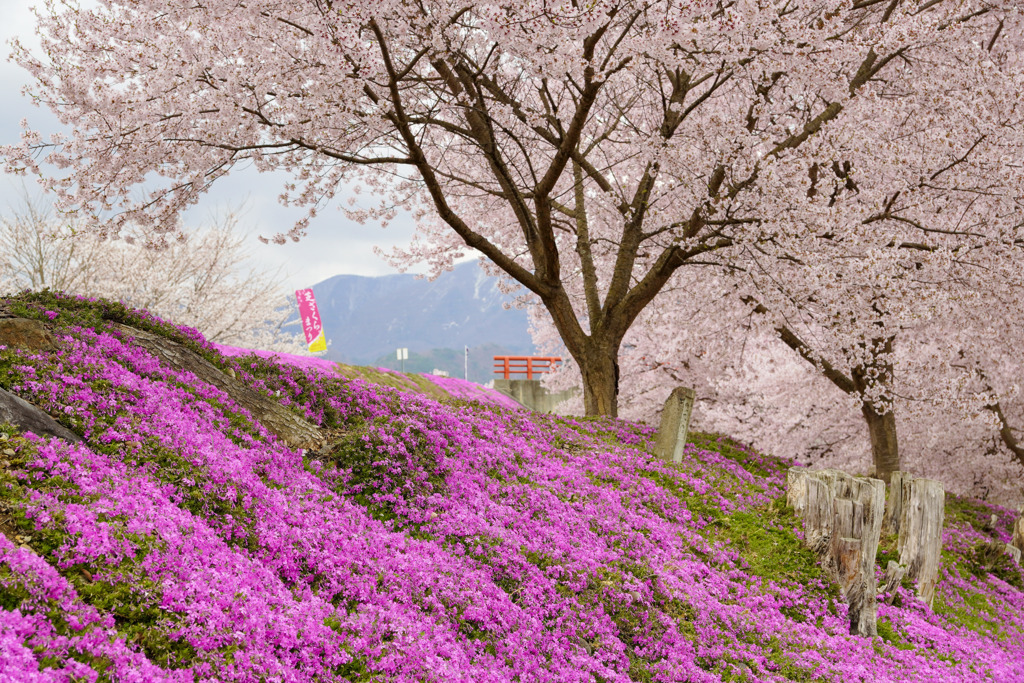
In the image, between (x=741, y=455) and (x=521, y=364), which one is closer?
(x=741, y=455)

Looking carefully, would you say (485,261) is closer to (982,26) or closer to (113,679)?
(982,26)

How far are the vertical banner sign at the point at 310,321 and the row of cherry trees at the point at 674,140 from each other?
2021 cm

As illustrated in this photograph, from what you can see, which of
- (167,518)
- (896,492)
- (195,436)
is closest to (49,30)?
(195,436)

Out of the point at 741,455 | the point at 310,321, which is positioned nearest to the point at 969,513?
the point at 741,455

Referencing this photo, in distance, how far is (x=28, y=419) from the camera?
5.51 meters

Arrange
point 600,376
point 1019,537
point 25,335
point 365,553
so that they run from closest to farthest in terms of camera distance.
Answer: point 365,553 → point 25,335 → point 1019,537 → point 600,376

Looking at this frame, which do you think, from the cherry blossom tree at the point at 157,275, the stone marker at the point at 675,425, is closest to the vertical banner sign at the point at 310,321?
the cherry blossom tree at the point at 157,275

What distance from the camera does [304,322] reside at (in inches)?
1503

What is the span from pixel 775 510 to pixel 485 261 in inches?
432

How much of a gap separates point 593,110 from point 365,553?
1377 cm

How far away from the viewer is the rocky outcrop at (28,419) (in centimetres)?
541

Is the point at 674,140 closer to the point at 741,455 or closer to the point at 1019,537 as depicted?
the point at 741,455

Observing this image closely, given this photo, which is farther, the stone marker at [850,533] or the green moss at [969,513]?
the green moss at [969,513]

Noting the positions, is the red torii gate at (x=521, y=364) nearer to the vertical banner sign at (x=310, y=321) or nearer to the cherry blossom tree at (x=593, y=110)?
the vertical banner sign at (x=310, y=321)
